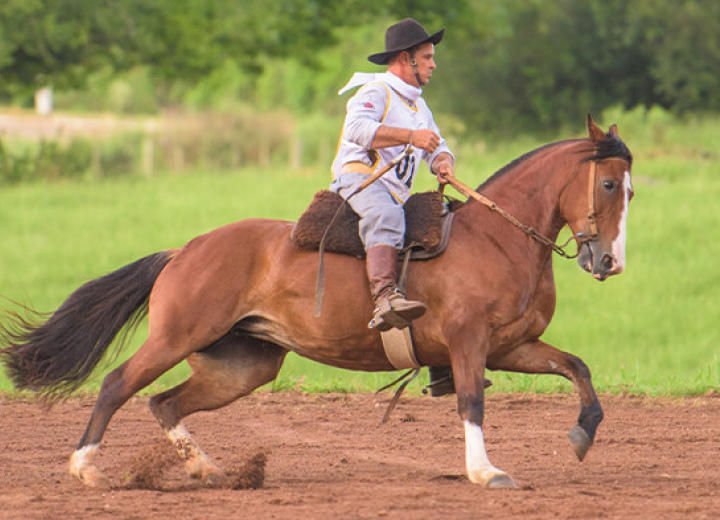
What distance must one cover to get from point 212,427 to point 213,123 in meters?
27.3

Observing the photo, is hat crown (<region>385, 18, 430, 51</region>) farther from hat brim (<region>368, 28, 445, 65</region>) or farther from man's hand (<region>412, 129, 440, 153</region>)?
man's hand (<region>412, 129, 440, 153</region>)

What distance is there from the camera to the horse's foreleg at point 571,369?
19.3 feet

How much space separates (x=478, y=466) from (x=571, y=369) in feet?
2.70

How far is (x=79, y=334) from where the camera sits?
6.75 m

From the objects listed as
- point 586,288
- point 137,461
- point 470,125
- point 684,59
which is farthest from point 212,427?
point 470,125

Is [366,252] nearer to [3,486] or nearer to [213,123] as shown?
[3,486]

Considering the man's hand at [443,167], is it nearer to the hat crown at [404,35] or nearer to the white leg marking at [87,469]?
the hat crown at [404,35]

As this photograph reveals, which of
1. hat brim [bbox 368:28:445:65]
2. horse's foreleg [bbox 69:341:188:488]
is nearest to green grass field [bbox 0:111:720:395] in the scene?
horse's foreleg [bbox 69:341:188:488]

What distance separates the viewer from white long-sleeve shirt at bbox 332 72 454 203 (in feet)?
19.7

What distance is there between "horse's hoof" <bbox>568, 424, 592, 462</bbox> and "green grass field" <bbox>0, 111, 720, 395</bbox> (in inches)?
138

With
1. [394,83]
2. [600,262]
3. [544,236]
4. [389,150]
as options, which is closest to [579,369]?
[600,262]

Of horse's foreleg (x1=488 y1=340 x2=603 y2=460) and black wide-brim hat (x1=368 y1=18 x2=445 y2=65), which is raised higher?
black wide-brim hat (x1=368 y1=18 x2=445 y2=65)

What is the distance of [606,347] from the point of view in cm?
1298

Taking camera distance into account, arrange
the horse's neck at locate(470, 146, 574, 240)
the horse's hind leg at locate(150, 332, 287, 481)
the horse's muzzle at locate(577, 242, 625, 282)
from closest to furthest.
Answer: the horse's muzzle at locate(577, 242, 625, 282) → the horse's neck at locate(470, 146, 574, 240) → the horse's hind leg at locate(150, 332, 287, 481)
